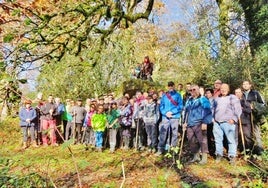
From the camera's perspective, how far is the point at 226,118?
9.22 meters

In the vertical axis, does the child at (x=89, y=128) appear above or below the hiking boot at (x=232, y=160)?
above

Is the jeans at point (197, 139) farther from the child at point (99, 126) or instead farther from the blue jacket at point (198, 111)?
the child at point (99, 126)

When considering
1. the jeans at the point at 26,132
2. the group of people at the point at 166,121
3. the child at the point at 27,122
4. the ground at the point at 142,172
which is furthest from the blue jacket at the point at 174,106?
the jeans at the point at 26,132

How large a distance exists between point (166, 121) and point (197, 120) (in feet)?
3.84

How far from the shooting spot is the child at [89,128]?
538 inches

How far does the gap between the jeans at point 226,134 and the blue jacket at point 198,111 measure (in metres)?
0.33

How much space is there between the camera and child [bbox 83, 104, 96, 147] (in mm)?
13672

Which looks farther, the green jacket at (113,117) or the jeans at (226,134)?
the green jacket at (113,117)

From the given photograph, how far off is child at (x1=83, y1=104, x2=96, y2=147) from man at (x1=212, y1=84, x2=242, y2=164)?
518 cm

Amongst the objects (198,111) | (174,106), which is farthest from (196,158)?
(174,106)

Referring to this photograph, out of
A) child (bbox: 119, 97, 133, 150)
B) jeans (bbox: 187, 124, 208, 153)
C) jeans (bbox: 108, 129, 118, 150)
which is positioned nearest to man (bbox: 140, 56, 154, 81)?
child (bbox: 119, 97, 133, 150)

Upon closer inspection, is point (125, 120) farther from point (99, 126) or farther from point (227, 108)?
point (227, 108)

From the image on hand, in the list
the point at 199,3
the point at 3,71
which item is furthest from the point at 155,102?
the point at 199,3

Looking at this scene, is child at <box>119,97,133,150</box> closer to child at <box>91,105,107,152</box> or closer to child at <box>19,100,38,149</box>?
child at <box>91,105,107,152</box>
